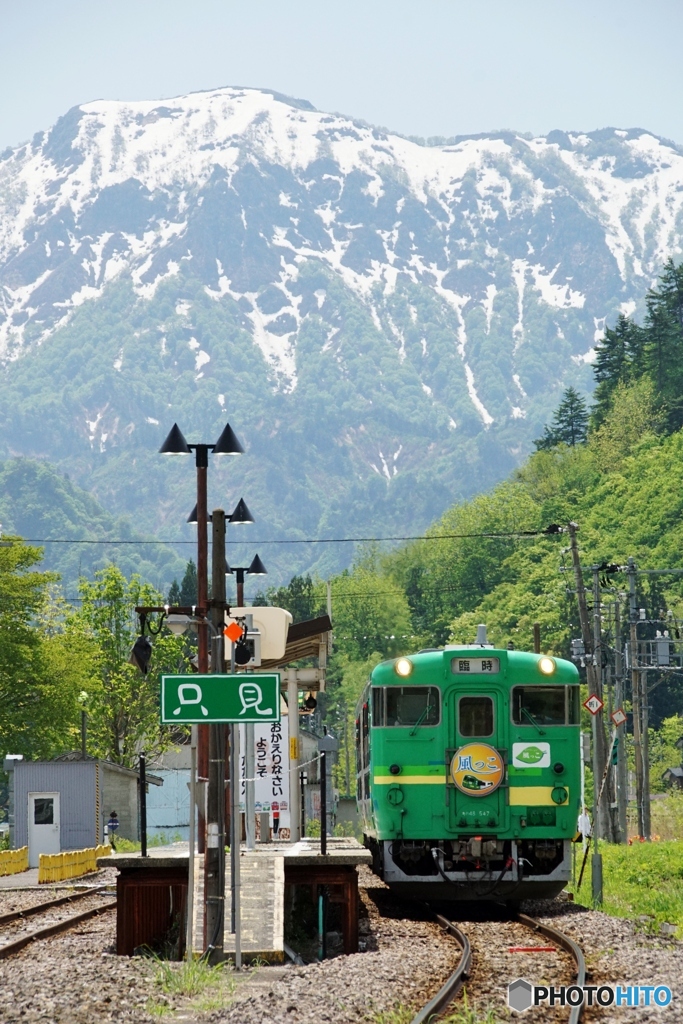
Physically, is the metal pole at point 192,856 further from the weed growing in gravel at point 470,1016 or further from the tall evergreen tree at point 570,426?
the tall evergreen tree at point 570,426

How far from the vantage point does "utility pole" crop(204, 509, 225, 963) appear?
590 inches

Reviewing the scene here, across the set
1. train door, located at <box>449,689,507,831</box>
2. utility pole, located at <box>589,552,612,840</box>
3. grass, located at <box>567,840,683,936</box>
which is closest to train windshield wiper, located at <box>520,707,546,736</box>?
train door, located at <box>449,689,507,831</box>

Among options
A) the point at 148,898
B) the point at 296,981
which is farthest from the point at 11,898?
the point at 296,981

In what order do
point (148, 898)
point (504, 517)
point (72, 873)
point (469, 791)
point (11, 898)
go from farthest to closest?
1. point (504, 517)
2. point (72, 873)
3. point (11, 898)
4. point (469, 791)
5. point (148, 898)

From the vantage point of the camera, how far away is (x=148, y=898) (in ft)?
58.0

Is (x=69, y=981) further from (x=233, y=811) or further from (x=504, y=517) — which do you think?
(x=504, y=517)

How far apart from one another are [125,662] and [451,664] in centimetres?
5120

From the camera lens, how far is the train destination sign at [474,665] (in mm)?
20438

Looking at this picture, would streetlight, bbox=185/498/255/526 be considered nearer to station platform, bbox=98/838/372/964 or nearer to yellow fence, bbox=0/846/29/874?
station platform, bbox=98/838/372/964

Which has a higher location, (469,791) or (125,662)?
(125,662)

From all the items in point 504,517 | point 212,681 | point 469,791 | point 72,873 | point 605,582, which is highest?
point 504,517

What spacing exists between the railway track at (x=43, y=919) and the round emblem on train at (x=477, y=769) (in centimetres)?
587

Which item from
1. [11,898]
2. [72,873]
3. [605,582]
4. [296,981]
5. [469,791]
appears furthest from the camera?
[605,582]

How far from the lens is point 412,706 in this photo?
2034 centimetres
